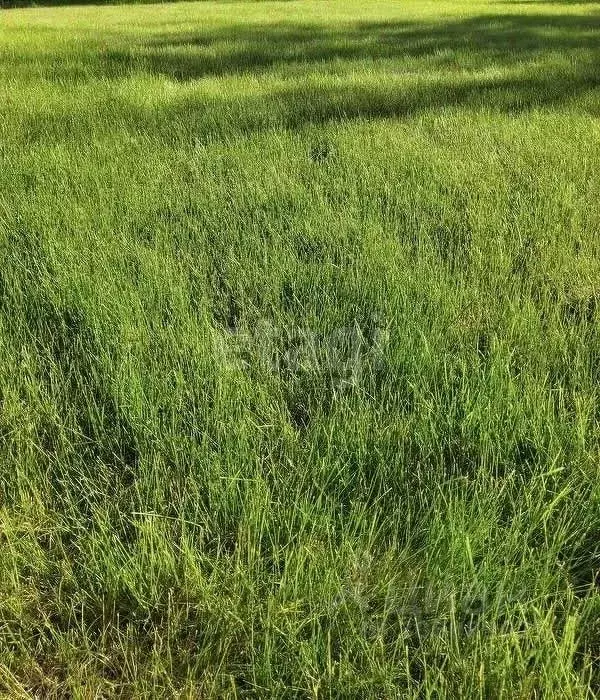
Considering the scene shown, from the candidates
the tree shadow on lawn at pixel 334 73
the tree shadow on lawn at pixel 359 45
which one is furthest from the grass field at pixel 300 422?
the tree shadow on lawn at pixel 359 45

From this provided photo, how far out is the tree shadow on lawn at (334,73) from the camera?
488 cm

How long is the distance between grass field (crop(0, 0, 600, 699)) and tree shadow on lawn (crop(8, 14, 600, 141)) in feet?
3.33

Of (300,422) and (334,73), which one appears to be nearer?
(300,422)

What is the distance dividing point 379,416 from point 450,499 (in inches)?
13.9

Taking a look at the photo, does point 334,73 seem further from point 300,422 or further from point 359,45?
point 300,422

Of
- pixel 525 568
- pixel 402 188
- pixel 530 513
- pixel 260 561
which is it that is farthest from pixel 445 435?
pixel 402 188

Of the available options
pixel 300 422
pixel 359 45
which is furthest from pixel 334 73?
pixel 300 422

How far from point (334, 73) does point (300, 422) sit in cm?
571

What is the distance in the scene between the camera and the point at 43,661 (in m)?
1.16

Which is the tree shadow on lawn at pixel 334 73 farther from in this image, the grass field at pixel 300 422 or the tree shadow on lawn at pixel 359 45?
the grass field at pixel 300 422

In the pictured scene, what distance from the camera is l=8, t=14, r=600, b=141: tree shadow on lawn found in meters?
4.88

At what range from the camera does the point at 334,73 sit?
262 inches

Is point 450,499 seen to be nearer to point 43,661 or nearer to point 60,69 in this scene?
point 43,661

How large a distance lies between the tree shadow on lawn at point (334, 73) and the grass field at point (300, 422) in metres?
1.01
